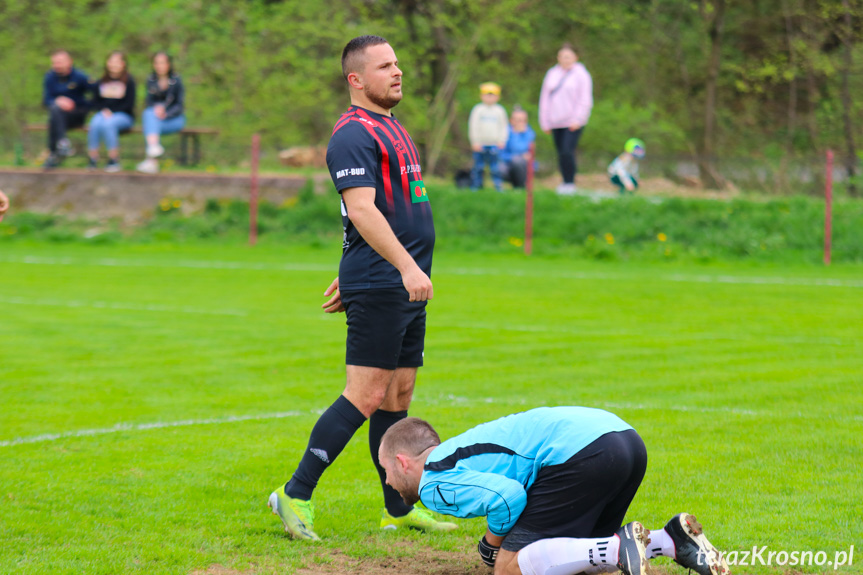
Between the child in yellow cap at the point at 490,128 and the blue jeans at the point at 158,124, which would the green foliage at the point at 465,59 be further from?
the blue jeans at the point at 158,124

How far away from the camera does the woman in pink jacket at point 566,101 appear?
17125 millimetres

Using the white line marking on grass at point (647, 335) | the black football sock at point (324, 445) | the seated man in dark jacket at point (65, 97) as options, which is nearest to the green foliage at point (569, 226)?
the seated man in dark jacket at point (65, 97)

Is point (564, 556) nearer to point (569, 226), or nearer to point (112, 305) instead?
point (112, 305)

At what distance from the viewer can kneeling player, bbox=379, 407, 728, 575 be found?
360 centimetres

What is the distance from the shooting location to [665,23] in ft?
96.5

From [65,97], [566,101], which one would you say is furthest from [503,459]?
[65,97]

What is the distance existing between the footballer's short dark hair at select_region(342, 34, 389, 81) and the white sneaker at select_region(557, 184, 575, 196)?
45.1 ft

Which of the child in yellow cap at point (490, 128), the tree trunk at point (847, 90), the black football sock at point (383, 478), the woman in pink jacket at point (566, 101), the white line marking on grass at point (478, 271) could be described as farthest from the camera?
the tree trunk at point (847, 90)

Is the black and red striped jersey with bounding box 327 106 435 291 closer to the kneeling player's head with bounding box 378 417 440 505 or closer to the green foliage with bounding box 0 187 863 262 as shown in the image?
the kneeling player's head with bounding box 378 417 440 505

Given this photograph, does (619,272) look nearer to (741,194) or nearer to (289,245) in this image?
(741,194)

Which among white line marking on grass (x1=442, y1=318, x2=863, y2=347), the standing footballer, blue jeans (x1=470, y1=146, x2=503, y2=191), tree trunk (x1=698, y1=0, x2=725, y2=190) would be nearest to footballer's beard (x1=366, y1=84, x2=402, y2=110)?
the standing footballer

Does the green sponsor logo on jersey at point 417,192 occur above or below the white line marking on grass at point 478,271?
above

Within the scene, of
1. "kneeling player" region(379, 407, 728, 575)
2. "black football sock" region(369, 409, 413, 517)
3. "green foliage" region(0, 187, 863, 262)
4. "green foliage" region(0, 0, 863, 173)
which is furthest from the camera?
"green foliage" region(0, 0, 863, 173)

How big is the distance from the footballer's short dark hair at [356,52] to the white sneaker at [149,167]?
16.4 m
